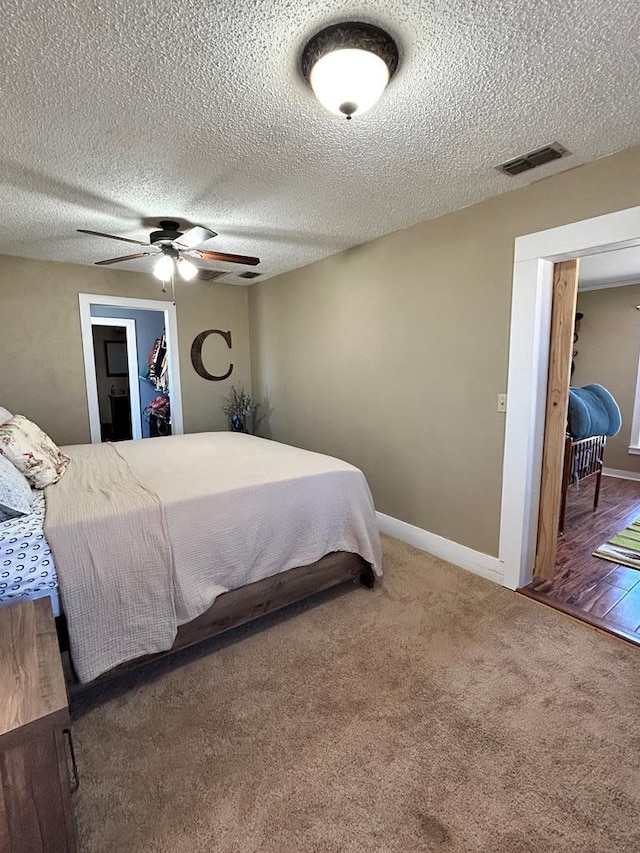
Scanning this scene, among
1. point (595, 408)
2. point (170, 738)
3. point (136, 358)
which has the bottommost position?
point (170, 738)

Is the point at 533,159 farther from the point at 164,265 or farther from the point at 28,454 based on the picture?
the point at 28,454

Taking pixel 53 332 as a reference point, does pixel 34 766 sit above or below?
below

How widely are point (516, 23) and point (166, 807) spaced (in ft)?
8.66

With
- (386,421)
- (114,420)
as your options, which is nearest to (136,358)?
(114,420)

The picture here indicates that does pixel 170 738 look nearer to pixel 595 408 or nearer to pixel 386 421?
pixel 386 421

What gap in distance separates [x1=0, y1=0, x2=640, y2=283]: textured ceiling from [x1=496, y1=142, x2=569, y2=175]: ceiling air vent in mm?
55

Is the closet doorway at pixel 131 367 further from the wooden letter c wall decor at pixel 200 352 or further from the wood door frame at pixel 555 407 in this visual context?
the wood door frame at pixel 555 407

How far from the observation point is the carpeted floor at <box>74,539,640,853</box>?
1250 millimetres

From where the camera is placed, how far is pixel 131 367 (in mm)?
6219

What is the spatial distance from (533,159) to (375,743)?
2.68 m

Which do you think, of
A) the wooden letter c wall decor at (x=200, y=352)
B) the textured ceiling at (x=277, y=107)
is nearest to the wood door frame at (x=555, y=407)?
the textured ceiling at (x=277, y=107)

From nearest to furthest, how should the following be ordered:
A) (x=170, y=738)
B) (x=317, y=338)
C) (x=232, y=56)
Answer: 1. (x=232, y=56)
2. (x=170, y=738)
3. (x=317, y=338)

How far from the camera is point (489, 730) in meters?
1.59

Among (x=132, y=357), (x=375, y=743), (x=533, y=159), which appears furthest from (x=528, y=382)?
(x=132, y=357)
